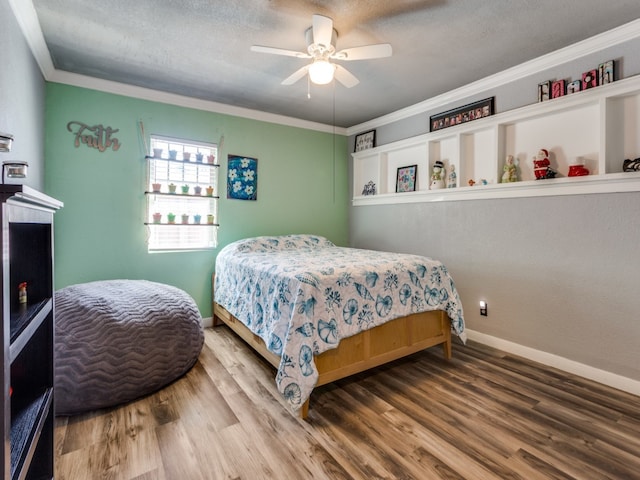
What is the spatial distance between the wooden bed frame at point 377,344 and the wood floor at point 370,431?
0.59ft

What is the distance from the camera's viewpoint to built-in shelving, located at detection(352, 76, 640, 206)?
229cm

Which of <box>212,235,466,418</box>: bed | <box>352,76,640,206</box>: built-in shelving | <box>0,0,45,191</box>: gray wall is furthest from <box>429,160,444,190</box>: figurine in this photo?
<box>0,0,45,191</box>: gray wall

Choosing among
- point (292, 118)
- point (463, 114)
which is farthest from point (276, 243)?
point (463, 114)

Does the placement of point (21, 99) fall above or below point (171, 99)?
below

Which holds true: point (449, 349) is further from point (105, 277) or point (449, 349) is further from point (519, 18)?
point (105, 277)

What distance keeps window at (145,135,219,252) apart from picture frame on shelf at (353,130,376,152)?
1.91 metres

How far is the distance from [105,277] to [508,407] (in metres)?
3.43

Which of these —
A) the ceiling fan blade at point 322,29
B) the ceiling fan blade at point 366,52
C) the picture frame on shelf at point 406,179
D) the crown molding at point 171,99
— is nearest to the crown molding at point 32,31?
the crown molding at point 171,99

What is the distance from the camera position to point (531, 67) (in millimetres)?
2676

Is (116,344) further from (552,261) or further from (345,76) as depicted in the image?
(552,261)

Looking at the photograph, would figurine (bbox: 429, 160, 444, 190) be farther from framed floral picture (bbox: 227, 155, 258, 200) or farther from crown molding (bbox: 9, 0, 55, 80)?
crown molding (bbox: 9, 0, 55, 80)

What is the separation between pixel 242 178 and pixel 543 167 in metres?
2.94

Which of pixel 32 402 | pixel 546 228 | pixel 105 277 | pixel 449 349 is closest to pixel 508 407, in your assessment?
pixel 449 349

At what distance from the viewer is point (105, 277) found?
3.04m
